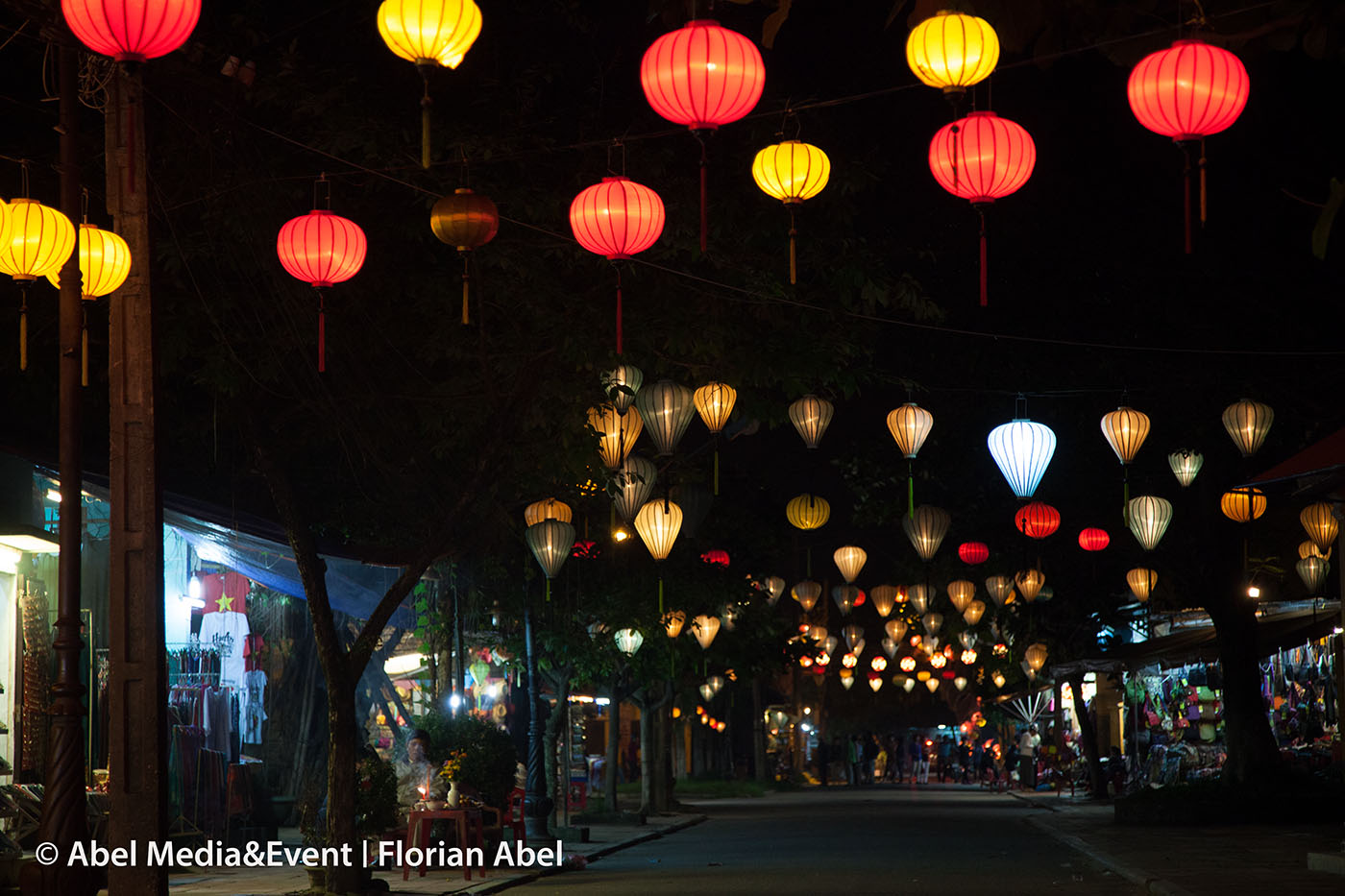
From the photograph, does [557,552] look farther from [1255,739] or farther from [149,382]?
[1255,739]

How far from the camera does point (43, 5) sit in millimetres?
11500

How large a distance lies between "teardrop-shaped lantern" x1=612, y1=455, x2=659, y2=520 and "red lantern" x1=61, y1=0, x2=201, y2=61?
10799mm

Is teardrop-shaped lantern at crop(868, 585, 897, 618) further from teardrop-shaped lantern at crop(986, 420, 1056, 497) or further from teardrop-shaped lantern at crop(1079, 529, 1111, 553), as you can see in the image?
teardrop-shaped lantern at crop(986, 420, 1056, 497)

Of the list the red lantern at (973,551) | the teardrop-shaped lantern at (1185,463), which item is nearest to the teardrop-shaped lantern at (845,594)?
the red lantern at (973,551)

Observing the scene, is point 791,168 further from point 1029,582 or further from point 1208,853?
point 1029,582

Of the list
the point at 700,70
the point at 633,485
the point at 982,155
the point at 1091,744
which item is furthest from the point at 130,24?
the point at 1091,744

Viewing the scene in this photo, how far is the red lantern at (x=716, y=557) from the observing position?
3114 cm

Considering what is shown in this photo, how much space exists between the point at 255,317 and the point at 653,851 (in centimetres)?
1210

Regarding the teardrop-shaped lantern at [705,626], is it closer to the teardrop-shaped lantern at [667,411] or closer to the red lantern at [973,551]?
the red lantern at [973,551]

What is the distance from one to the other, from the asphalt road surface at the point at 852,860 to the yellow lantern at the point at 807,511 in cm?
511

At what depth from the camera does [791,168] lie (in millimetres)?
11836

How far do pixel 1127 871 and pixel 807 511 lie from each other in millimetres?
8340

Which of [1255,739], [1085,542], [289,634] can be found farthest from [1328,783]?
[289,634]

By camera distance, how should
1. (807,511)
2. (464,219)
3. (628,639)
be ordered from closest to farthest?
(464,219) < (807,511) < (628,639)
